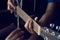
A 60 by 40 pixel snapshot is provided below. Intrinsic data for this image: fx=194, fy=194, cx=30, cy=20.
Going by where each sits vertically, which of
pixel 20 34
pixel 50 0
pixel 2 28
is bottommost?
pixel 2 28

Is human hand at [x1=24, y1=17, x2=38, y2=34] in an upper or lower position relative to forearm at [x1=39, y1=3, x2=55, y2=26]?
lower

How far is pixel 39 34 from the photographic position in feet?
3.01

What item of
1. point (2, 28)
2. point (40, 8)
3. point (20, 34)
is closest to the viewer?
point (20, 34)

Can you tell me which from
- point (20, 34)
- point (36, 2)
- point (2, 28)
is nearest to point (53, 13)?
point (20, 34)

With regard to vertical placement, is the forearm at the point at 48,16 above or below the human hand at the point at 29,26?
above

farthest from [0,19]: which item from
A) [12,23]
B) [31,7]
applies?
[31,7]

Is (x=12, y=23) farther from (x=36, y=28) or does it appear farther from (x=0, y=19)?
(x=36, y=28)

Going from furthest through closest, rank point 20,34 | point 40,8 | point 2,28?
point 2,28 → point 40,8 → point 20,34

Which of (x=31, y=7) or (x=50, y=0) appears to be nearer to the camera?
(x=50, y=0)

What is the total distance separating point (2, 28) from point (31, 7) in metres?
0.23

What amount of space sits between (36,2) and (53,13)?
32 cm

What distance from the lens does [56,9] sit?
91 centimetres

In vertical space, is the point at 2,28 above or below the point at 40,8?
below

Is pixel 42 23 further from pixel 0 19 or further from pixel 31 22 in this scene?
pixel 0 19
